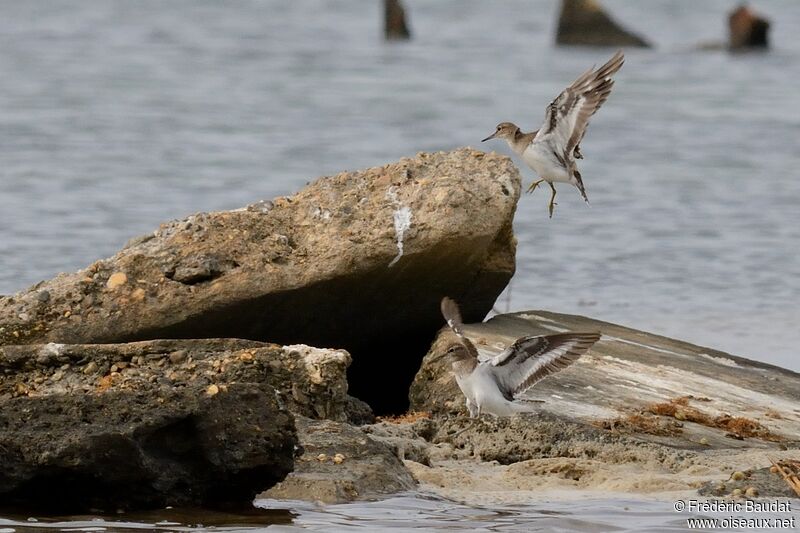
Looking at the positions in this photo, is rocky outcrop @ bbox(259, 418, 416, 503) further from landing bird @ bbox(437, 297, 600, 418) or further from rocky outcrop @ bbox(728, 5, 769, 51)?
rocky outcrop @ bbox(728, 5, 769, 51)

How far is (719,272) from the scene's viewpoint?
14.0 metres

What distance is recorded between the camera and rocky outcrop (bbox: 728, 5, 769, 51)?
36.8 metres

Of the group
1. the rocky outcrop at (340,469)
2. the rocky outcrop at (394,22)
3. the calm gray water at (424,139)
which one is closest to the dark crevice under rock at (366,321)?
the rocky outcrop at (340,469)

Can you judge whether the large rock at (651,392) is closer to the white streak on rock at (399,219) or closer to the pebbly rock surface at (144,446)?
the white streak on rock at (399,219)

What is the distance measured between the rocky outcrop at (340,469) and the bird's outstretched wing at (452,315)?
1.04 m

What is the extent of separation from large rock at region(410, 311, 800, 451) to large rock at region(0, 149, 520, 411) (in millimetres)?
398

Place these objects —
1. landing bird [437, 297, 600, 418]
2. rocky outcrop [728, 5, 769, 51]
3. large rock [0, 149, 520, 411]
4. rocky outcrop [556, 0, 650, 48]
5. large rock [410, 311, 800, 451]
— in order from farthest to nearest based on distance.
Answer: rocky outcrop [556, 0, 650, 48] → rocky outcrop [728, 5, 769, 51] → large rock [0, 149, 520, 411] → large rock [410, 311, 800, 451] → landing bird [437, 297, 600, 418]

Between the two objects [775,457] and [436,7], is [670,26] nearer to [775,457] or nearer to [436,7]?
[436,7]

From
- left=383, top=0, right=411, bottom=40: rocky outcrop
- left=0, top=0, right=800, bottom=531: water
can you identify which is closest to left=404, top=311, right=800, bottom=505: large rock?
left=0, top=0, right=800, bottom=531: water

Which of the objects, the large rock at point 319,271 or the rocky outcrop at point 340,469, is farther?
the large rock at point 319,271

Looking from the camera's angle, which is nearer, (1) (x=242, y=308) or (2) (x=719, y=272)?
(1) (x=242, y=308)

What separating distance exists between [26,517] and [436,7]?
154 feet

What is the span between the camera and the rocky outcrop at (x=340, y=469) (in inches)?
251

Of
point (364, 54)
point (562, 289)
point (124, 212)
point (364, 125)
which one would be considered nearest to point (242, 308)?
point (562, 289)
